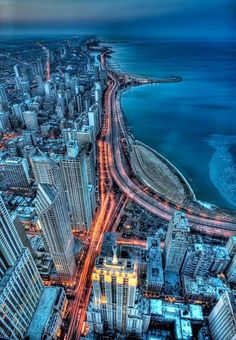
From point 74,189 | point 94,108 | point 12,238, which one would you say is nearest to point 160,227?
point 74,189

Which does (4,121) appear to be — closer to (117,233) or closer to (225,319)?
(117,233)

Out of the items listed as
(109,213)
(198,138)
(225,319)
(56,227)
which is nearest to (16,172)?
(109,213)

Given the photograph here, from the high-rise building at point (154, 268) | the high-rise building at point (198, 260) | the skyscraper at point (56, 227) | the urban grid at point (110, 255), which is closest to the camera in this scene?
the urban grid at point (110, 255)

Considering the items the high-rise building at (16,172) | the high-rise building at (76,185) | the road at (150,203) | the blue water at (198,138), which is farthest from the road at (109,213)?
the high-rise building at (16,172)

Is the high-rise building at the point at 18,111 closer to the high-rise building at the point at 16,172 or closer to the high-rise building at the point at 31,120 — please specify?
the high-rise building at the point at 31,120

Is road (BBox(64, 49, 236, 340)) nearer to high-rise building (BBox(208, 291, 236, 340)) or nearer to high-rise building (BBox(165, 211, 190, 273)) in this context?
high-rise building (BBox(165, 211, 190, 273))
